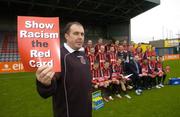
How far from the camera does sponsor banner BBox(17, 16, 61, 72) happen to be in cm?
180

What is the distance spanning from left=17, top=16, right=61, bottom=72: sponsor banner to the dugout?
70.1 ft

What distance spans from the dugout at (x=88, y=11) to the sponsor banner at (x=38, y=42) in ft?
70.1

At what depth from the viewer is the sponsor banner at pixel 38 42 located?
1.80 metres

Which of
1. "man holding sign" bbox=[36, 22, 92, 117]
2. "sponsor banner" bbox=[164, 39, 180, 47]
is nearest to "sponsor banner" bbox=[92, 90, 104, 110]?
"man holding sign" bbox=[36, 22, 92, 117]

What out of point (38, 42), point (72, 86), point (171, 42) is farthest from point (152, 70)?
point (171, 42)

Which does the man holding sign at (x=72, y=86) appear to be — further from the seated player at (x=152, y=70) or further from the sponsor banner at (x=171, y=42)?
the sponsor banner at (x=171, y=42)

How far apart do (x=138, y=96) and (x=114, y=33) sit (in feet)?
82.1

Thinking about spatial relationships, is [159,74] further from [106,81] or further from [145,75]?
[106,81]

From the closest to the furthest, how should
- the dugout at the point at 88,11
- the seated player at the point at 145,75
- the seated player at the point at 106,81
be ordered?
the seated player at the point at 106,81
the seated player at the point at 145,75
the dugout at the point at 88,11

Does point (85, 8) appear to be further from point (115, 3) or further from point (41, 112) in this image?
point (41, 112)

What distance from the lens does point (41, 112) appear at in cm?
639

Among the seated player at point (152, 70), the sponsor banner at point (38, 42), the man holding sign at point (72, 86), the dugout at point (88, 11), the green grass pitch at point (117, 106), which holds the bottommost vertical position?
the green grass pitch at point (117, 106)

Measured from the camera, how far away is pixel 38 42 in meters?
1.86

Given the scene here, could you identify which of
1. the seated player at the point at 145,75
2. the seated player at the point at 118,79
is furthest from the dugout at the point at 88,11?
the seated player at the point at 118,79
